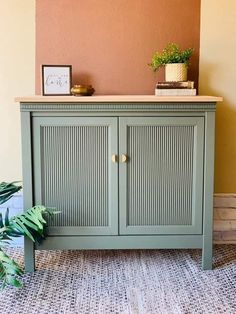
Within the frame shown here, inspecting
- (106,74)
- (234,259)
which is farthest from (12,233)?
(234,259)

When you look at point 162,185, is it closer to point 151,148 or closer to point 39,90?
point 151,148

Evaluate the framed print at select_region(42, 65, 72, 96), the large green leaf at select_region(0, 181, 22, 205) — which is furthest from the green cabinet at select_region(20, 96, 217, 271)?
the framed print at select_region(42, 65, 72, 96)

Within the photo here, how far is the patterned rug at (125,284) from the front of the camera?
6.44 ft

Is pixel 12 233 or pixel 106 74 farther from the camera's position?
pixel 106 74

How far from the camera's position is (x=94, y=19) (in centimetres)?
261

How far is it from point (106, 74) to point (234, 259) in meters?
1.38

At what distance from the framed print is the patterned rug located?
0.99 m

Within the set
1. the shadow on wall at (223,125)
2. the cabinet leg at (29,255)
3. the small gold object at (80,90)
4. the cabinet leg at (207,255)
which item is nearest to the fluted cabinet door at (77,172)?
the cabinet leg at (29,255)

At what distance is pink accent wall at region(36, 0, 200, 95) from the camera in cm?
261

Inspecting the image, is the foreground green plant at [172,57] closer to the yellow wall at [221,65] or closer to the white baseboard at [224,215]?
the yellow wall at [221,65]

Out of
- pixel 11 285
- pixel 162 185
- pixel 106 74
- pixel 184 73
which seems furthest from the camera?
pixel 106 74

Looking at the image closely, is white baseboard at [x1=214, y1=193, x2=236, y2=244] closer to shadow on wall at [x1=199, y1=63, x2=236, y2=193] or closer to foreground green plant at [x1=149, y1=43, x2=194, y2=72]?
shadow on wall at [x1=199, y1=63, x2=236, y2=193]

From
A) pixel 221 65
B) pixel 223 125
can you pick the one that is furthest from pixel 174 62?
pixel 223 125

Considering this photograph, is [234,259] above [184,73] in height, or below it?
below
